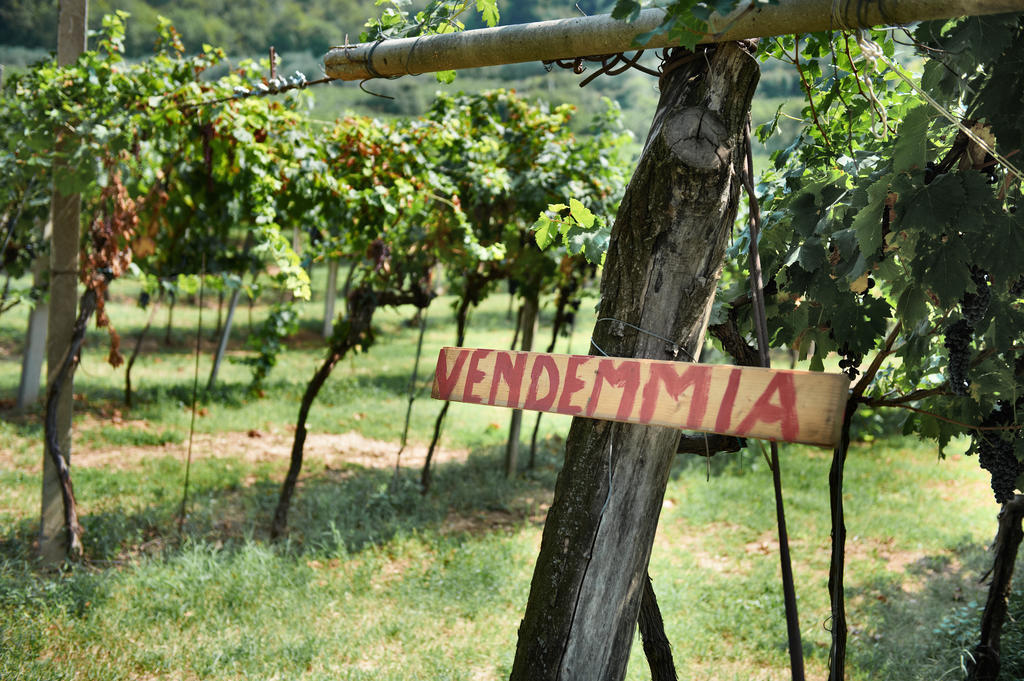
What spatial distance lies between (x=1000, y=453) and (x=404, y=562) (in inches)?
141

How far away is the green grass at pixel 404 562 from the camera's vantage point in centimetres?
344

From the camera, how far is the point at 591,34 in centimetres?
155

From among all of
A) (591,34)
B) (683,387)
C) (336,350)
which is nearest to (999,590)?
(683,387)

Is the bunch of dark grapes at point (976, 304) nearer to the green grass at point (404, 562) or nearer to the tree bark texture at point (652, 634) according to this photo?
the tree bark texture at point (652, 634)

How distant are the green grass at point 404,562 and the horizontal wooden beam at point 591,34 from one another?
2606mm

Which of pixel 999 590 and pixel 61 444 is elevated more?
pixel 999 590

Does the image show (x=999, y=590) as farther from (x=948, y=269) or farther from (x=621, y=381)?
(x=621, y=381)

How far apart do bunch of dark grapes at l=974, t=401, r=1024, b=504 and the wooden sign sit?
5.78 feet

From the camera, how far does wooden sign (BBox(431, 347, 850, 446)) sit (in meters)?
1.20

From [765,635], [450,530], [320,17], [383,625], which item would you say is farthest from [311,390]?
[320,17]

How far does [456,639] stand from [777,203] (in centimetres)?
268

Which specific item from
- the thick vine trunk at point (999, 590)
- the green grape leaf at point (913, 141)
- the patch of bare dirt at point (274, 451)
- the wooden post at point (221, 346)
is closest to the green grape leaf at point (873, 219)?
the green grape leaf at point (913, 141)


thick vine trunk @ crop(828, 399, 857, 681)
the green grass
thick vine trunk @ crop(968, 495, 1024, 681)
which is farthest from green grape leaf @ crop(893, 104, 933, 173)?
the green grass

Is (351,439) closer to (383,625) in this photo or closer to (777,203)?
(383,625)
